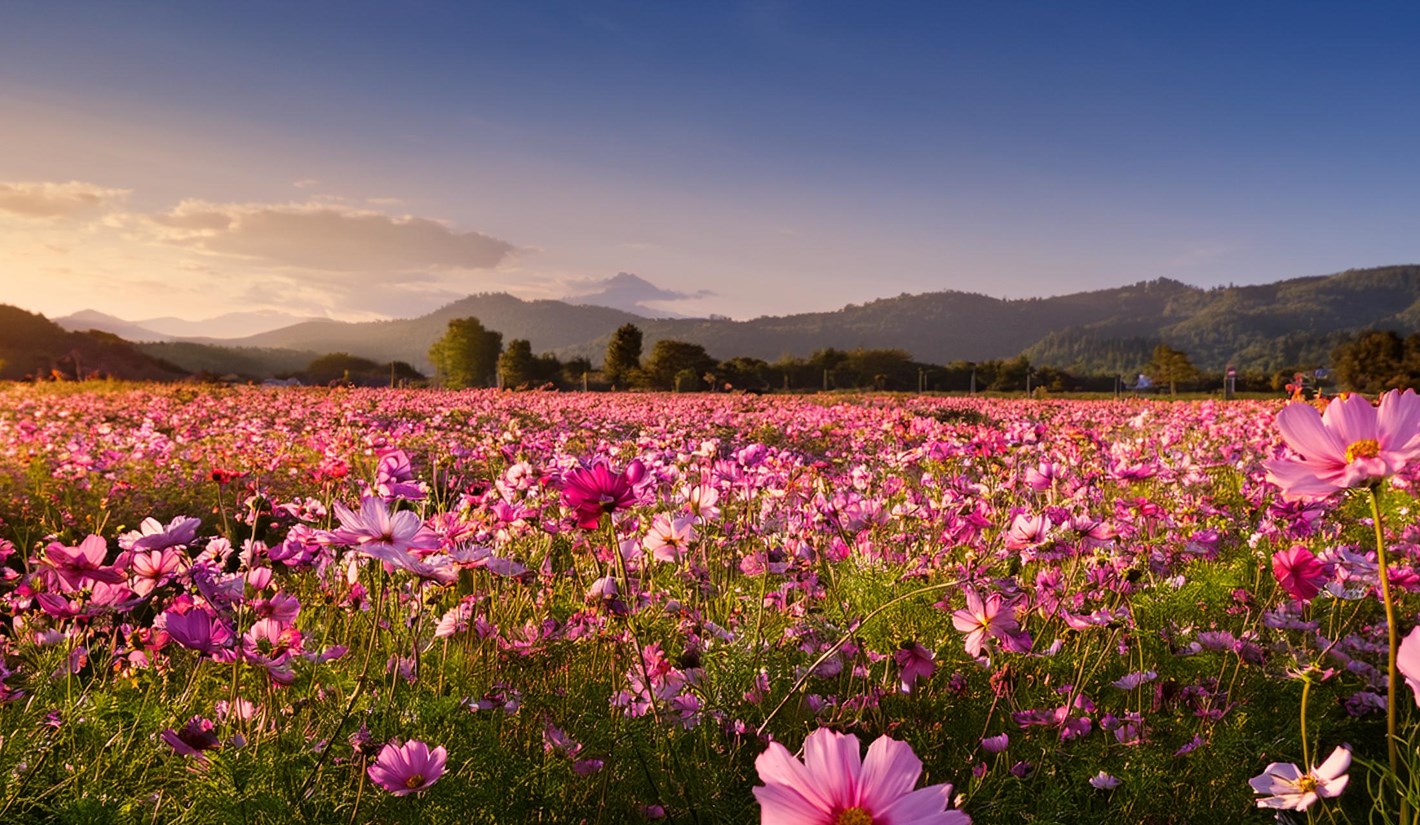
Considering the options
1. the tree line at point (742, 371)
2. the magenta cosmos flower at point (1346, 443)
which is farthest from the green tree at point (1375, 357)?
the magenta cosmos flower at point (1346, 443)

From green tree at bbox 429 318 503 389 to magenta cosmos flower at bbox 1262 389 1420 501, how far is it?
78.3 meters

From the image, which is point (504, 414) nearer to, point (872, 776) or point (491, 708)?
point (491, 708)

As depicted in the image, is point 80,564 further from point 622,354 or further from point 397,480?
point 622,354

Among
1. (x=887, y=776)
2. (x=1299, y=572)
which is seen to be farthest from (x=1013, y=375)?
(x=887, y=776)

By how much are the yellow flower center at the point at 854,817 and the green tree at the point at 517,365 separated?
68651 millimetres

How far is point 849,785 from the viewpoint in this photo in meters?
0.84

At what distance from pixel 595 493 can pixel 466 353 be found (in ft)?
292

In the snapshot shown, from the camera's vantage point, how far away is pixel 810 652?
95.7 inches

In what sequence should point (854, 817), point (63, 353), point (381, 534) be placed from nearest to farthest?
point (854, 817), point (381, 534), point (63, 353)

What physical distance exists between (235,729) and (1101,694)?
2.71 metres

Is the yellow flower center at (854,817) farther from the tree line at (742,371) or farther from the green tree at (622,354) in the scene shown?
the green tree at (622,354)

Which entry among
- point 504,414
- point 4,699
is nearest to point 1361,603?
point 4,699

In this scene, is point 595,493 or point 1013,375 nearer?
point 595,493

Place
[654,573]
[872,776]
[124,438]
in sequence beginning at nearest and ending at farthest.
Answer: [872,776], [654,573], [124,438]
